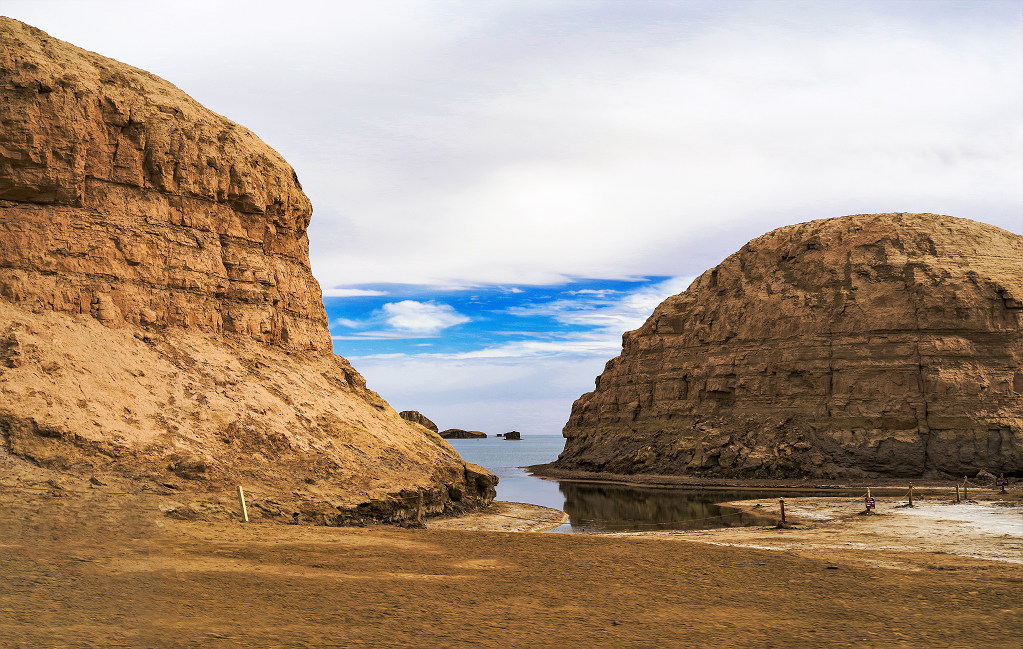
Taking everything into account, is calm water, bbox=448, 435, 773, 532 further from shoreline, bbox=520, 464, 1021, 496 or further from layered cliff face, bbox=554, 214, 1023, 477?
layered cliff face, bbox=554, 214, 1023, 477

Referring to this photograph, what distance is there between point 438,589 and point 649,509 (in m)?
30.0

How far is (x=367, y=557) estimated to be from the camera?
55.1 feet

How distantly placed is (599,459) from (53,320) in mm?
55655

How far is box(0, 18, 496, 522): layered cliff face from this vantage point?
22875mm

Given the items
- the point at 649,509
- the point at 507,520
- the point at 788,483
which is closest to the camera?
the point at 507,520

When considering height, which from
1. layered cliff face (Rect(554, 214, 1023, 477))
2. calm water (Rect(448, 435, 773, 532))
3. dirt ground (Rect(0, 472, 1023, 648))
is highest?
layered cliff face (Rect(554, 214, 1023, 477))

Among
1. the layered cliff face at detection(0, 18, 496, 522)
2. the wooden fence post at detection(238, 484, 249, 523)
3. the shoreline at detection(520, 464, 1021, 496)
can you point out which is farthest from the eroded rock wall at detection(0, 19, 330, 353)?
the shoreline at detection(520, 464, 1021, 496)

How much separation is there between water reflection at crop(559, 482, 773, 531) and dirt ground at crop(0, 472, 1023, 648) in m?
13.8

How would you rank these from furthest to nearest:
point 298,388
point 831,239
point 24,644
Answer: point 831,239 < point 298,388 < point 24,644

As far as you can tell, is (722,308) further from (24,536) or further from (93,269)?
(24,536)

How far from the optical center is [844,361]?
5884 centimetres

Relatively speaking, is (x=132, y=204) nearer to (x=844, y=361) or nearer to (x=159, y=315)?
(x=159, y=315)

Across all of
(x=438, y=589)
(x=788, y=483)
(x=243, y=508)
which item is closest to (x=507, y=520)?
(x=243, y=508)

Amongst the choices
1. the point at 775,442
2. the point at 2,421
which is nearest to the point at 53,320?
the point at 2,421
